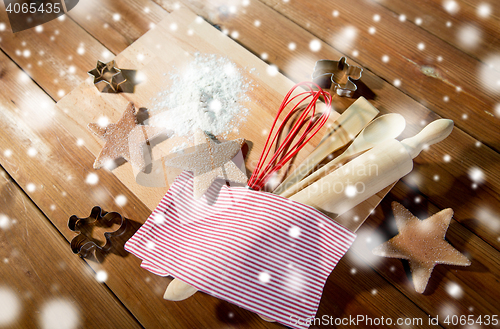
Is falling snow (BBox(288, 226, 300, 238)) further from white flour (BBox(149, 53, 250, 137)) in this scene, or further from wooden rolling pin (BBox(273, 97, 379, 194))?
white flour (BBox(149, 53, 250, 137))

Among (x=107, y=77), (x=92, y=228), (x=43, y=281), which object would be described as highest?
(x=107, y=77)

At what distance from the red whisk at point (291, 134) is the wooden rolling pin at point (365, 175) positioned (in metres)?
0.10

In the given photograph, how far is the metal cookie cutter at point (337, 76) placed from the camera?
68 cm

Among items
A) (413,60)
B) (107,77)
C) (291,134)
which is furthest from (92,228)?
(413,60)

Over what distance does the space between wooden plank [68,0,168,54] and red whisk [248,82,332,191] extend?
482 mm

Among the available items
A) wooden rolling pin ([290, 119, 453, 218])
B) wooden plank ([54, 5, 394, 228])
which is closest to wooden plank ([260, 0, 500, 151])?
wooden plank ([54, 5, 394, 228])

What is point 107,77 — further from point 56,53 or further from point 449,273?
point 449,273

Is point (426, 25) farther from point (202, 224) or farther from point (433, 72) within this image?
point (202, 224)

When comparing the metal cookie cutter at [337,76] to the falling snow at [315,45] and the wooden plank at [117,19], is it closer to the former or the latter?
the falling snow at [315,45]

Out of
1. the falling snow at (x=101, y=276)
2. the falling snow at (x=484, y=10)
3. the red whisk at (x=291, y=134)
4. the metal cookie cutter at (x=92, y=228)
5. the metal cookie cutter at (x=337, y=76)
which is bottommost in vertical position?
the falling snow at (x=101, y=276)

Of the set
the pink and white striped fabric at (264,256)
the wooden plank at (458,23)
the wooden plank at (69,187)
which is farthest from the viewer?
the wooden plank at (458,23)

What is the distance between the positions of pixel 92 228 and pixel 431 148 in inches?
31.2

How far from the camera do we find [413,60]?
0.75 meters

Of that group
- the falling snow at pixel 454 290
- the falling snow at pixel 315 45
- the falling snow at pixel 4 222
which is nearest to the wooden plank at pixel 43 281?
the falling snow at pixel 4 222
